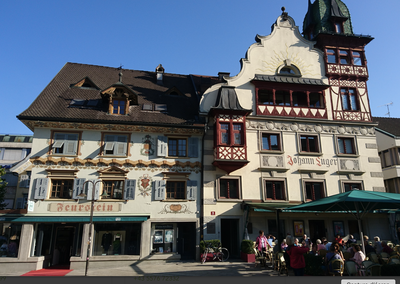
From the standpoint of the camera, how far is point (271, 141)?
73.3 ft

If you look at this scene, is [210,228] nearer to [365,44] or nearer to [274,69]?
[274,69]

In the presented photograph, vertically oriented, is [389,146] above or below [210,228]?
above

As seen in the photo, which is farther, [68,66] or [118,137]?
[68,66]

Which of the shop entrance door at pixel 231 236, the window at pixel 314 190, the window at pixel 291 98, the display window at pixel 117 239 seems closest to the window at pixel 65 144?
the display window at pixel 117 239

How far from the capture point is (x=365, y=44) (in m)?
25.3

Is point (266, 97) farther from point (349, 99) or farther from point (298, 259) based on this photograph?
point (298, 259)

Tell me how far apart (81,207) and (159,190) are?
16.2 ft

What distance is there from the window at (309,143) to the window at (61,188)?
1651 centimetres

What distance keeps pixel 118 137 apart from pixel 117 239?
21.8 feet

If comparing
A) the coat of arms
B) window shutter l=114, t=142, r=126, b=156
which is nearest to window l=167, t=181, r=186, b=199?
the coat of arms

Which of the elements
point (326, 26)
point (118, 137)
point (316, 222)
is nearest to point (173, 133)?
point (118, 137)

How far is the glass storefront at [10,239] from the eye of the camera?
17562mm

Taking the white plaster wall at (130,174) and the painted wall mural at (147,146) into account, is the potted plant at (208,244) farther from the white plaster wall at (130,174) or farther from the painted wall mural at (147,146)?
the painted wall mural at (147,146)

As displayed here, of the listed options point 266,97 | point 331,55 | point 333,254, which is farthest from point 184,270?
point 331,55
